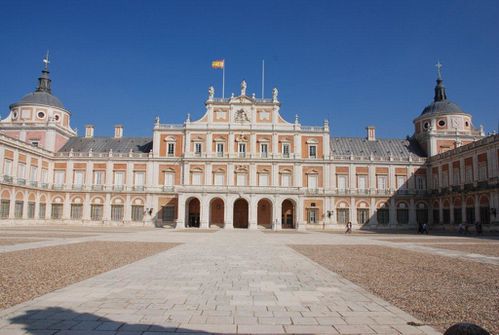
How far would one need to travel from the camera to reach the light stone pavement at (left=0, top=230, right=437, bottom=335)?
5.47m

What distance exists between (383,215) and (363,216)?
252 centimetres

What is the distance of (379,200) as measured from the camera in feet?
167

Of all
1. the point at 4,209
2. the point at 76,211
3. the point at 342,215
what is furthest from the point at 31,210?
the point at 342,215

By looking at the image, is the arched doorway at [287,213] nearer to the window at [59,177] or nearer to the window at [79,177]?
the window at [79,177]

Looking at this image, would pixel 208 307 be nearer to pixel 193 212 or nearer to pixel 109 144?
pixel 193 212

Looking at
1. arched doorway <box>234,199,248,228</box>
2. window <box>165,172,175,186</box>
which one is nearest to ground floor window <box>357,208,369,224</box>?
arched doorway <box>234,199,248,228</box>

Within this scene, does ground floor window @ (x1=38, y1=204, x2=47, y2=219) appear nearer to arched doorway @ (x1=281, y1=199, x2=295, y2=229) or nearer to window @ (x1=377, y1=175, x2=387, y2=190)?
arched doorway @ (x1=281, y1=199, x2=295, y2=229)

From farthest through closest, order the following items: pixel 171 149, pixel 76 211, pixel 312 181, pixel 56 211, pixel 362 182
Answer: pixel 362 182
pixel 171 149
pixel 312 181
pixel 76 211
pixel 56 211

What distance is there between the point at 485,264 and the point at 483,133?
4603 centimetres

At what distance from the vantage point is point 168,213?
49.9 meters

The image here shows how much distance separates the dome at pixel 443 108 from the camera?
52.8 meters

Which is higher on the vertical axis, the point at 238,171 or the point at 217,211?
the point at 238,171

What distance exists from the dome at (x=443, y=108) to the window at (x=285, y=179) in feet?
71.5

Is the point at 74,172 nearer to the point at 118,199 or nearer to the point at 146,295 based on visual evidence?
the point at 118,199
